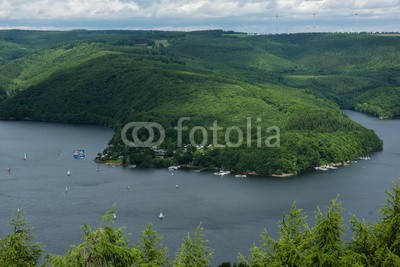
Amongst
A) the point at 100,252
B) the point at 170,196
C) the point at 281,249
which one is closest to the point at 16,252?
the point at 100,252

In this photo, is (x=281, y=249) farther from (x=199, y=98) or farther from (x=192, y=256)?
(x=199, y=98)

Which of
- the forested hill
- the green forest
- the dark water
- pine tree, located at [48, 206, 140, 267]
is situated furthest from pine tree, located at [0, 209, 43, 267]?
the forested hill

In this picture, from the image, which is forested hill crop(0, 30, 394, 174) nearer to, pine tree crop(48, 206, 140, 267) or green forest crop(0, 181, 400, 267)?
green forest crop(0, 181, 400, 267)

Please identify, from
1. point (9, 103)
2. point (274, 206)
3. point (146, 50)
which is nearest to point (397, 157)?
point (274, 206)

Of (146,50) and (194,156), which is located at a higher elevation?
(146,50)

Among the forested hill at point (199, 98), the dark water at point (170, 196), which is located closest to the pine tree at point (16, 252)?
the dark water at point (170, 196)

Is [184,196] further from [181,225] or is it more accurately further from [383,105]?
[383,105]
